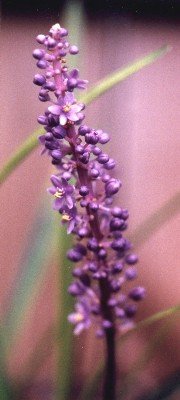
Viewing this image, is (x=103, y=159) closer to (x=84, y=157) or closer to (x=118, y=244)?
(x=84, y=157)

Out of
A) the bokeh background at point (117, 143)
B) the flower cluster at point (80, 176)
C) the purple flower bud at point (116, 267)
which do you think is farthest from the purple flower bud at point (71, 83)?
the bokeh background at point (117, 143)

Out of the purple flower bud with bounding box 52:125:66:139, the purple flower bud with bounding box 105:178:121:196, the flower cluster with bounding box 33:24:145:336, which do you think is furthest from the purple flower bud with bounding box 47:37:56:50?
the purple flower bud with bounding box 105:178:121:196

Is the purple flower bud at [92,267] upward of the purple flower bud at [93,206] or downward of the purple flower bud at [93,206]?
downward

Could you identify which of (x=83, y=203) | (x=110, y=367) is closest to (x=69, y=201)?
(x=83, y=203)

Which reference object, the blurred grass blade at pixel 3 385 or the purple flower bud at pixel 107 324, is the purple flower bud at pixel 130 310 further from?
the blurred grass blade at pixel 3 385

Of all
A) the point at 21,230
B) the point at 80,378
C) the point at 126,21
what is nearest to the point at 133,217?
the point at 21,230

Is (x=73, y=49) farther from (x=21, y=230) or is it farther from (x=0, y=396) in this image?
(x=21, y=230)
